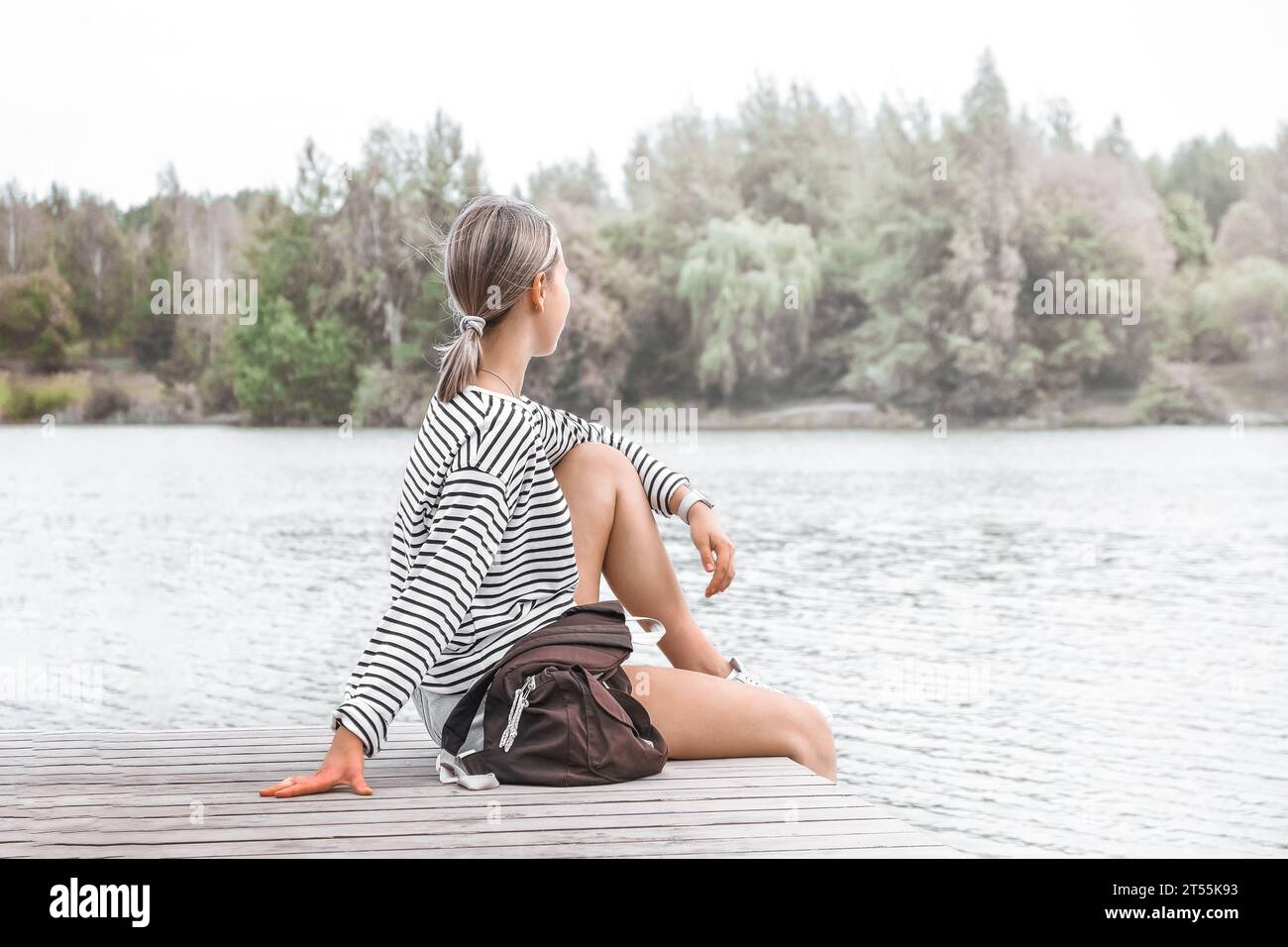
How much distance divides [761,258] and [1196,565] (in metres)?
17.4

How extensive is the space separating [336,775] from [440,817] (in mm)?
158

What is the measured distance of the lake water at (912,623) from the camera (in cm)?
380

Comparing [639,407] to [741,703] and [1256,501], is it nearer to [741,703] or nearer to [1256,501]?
[1256,501]

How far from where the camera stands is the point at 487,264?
186 centimetres

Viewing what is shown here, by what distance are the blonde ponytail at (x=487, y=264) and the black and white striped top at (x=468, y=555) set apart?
6cm

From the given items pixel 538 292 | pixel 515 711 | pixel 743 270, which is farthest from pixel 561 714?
pixel 743 270

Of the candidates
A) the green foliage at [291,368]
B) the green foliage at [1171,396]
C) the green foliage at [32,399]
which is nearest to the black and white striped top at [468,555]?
the green foliage at [291,368]

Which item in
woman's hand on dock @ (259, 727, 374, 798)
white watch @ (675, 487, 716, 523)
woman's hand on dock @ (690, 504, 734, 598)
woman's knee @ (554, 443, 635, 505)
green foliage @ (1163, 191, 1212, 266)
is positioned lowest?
woman's hand on dock @ (259, 727, 374, 798)

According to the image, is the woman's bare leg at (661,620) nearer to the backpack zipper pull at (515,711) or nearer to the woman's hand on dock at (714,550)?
the woman's hand on dock at (714,550)

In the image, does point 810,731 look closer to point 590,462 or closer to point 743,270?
point 590,462

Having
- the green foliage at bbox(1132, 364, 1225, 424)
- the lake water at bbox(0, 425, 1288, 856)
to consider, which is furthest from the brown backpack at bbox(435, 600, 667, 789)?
the green foliage at bbox(1132, 364, 1225, 424)

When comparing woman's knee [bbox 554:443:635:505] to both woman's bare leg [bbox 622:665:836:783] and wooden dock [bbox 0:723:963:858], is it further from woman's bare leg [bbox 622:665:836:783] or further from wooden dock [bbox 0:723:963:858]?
wooden dock [bbox 0:723:963:858]

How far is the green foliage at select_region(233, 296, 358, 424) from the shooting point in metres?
25.0

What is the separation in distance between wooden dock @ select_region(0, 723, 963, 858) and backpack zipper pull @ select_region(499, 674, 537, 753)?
63 millimetres
